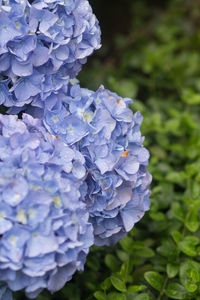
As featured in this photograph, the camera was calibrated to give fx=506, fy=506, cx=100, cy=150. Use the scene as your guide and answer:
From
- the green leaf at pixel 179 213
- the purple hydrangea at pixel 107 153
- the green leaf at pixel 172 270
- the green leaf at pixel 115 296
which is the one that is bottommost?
the green leaf at pixel 172 270

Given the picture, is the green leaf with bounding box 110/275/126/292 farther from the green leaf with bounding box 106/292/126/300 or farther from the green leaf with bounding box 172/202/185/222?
the green leaf with bounding box 172/202/185/222

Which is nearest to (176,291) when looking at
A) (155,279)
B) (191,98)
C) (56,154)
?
(155,279)

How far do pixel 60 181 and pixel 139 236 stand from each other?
0.80 m

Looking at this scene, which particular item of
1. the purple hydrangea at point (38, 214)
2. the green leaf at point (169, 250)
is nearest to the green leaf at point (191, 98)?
the green leaf at point (169, 250)

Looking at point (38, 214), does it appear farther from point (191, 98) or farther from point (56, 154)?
point (191, 98)

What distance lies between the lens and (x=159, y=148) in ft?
7.55

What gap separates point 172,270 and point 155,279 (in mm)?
70

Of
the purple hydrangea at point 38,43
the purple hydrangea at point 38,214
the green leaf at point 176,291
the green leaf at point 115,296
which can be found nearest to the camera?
the purple hydrangea at point 38,214

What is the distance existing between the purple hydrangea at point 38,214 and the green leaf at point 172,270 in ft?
1.51

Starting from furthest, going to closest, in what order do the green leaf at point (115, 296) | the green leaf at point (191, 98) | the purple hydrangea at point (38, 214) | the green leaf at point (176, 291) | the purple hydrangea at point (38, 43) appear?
1. the green leaf at point (191, 98)
2. the green leaf at point (176, 291)
3. the green leaf at point (115, 296)
4. the purple hydrangea at point (38, 43)
5. the purple hydrangea at point (38, 214)

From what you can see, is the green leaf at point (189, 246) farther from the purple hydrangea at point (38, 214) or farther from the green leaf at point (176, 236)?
the purple hydrangea at point (38, 214)

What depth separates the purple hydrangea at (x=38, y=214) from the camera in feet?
3.70

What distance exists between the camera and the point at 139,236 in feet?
6.27

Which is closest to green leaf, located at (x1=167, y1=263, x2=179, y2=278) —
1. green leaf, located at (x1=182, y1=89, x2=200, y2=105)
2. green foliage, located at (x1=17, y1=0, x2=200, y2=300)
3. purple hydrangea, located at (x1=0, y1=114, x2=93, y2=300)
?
green foliage, located at (x1=17, y1=0, x2=200, y2=300)
